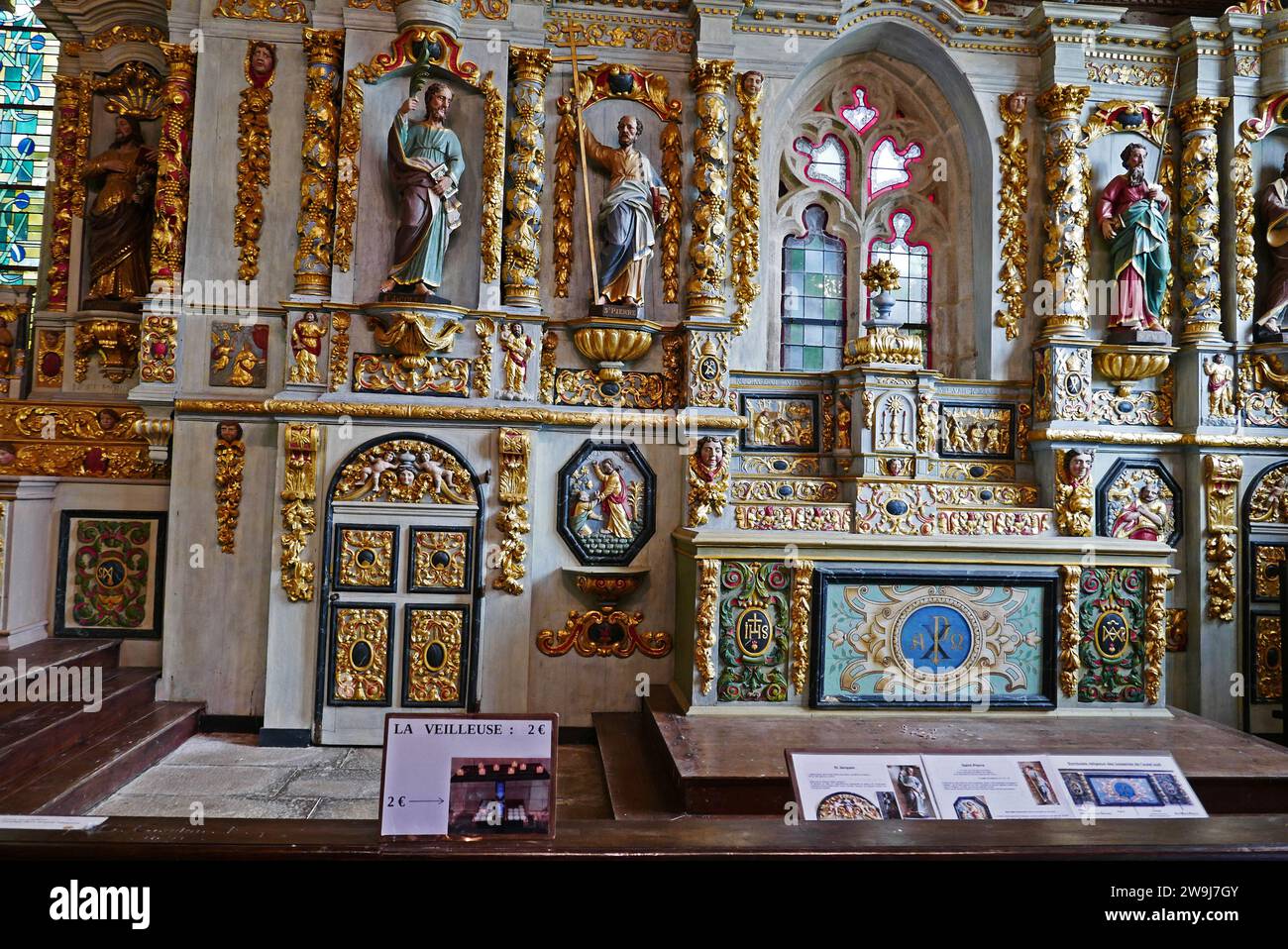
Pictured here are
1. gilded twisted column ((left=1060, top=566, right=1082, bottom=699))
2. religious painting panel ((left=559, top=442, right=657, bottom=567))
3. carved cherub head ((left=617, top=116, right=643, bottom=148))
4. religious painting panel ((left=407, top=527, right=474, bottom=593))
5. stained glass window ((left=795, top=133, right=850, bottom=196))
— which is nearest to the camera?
gilded twisted column ((left=1060, top=566, right=1082, bottom=699))

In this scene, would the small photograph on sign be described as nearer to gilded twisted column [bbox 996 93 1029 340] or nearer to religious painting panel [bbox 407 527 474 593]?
religious painting panel [bbox 407 527 474 593]

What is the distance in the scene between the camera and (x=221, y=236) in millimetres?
6789

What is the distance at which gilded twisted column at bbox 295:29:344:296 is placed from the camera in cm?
674

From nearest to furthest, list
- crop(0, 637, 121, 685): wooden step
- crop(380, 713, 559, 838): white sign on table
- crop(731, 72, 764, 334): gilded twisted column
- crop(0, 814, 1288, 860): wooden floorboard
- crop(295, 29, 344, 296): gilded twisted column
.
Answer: crop(0, 814, 1288, 860): wooden floorboard
crop(380, 713, 559, 838): white sign on table
crop(0, 637, 121, 685): wooden step
crop(295, 29, 344, 296): gilded twisted column
crop(731, 72, 764, 334): gilded twisted column

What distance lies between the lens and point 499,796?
2.42 m

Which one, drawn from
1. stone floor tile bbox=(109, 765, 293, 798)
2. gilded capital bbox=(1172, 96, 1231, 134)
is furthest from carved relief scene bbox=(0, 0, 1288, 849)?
stone floor tile bbox=(109, 765, 293, 798)

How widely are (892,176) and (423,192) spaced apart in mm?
4498

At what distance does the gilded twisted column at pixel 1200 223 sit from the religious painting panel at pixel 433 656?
681 centimetres

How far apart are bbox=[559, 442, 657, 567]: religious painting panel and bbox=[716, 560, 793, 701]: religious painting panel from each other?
1.13m

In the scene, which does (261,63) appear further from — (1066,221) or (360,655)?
(1066,221)

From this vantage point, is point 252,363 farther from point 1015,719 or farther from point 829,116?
point 1015,719

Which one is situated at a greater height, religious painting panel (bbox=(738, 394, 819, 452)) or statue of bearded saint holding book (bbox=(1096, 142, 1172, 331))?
statue of bearded saint holding book (bbox=(1096, 142, 1172, 331))

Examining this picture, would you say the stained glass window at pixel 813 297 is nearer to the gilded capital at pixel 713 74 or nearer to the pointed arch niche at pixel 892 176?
the pointed arch niche at pixel 892 176

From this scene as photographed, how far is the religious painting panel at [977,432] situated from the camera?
24.8ft
